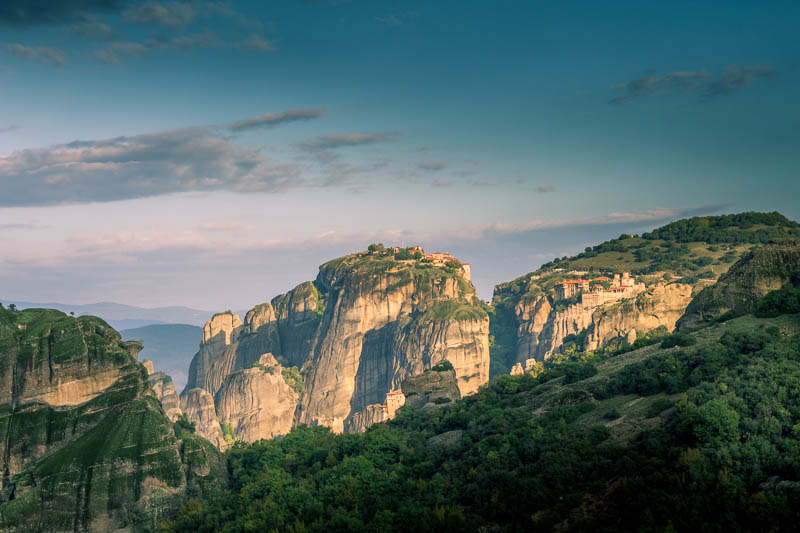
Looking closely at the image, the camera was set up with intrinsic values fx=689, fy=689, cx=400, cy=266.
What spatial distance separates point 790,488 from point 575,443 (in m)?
14.8

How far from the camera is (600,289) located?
17212 cm

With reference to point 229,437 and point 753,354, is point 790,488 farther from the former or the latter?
point 229,437

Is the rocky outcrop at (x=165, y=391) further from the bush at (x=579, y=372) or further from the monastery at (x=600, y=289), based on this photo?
the bush at (x=579, y=372)

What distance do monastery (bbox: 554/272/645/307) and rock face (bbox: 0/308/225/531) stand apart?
11629 centimetres

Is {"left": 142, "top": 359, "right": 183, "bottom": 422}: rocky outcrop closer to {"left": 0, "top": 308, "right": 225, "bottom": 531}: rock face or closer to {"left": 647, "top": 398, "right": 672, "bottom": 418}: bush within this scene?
{"left": 0, "top": 308, "right": 225, "bottom": 531}: rock face

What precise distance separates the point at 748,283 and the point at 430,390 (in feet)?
139

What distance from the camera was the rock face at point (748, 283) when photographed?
7238cm

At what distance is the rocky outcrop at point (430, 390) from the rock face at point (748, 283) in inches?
1247

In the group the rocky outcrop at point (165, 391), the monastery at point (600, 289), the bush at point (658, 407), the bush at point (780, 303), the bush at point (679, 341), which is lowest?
the rocky outcrop at point (165, 391)

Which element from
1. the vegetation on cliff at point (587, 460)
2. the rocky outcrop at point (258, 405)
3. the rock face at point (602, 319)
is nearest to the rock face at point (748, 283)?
the vegetation on cliff at point (587, 460)

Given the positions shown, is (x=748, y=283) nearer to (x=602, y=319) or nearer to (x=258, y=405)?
(x=602, y=319)

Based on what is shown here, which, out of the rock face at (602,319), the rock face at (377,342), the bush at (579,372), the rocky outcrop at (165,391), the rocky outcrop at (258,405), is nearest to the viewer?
the bush at (579,372)

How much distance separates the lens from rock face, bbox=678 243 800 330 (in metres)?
72.4

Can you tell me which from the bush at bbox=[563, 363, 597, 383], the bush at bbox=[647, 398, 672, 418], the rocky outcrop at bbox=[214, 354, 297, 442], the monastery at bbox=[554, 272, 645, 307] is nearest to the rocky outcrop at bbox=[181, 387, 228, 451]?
the rocky outcrop at bbox=[214, 354, 297, 442]
